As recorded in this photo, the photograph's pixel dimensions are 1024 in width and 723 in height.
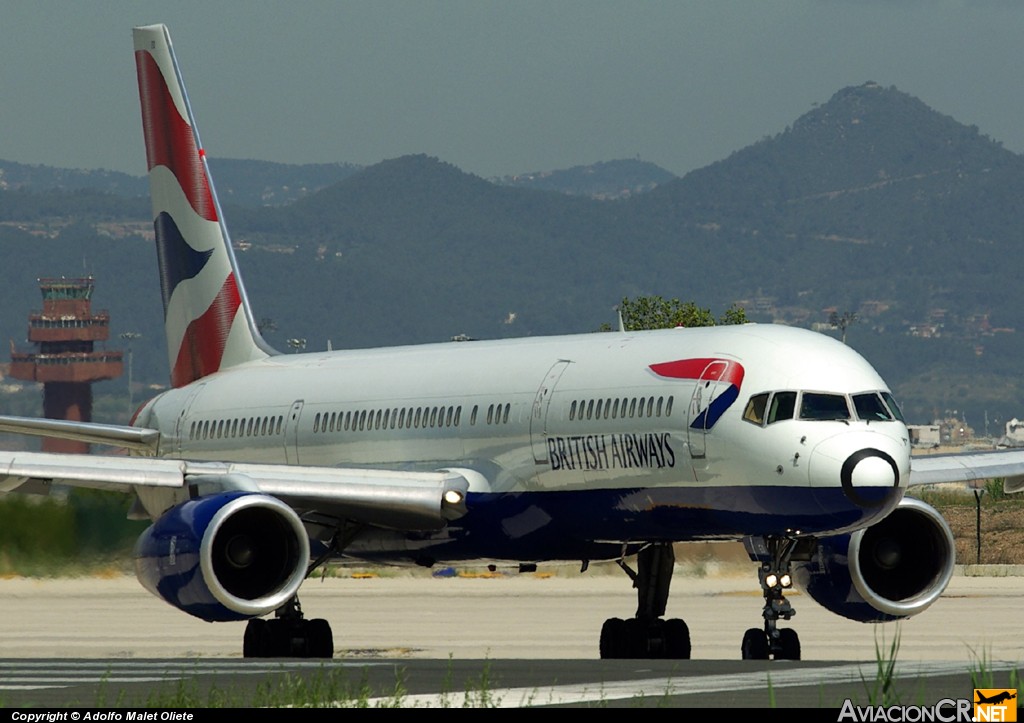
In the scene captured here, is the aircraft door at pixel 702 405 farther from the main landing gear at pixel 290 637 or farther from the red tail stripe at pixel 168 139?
the red tail stripe at pixel 168 139

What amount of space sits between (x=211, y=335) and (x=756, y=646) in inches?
601

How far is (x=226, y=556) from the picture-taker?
88.5ft

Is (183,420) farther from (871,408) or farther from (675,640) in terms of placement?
(871,408)

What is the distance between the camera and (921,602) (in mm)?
27453

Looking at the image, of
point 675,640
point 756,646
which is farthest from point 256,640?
point 756,646

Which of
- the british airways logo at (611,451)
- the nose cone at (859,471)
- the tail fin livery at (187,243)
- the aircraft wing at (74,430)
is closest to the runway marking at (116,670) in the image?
the british airways logo at (611,451)

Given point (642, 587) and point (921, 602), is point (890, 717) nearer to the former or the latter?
point (921, 602)

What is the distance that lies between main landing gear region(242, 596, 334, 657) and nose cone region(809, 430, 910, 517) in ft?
26.5

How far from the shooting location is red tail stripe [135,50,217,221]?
125ft

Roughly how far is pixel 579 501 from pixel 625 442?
1163 mm

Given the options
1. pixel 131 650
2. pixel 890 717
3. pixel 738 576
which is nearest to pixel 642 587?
pixel 131 650

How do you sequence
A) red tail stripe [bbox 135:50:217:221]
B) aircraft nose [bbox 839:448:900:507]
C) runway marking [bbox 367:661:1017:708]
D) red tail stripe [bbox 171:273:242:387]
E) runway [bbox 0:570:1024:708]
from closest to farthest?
runway marking [bbox 367:661:1017:708]
runway [bbox 0:570:1024:708]
aircraft nose [bbox 839:448:900:507]
red tail stripe [bbox 171:273:242:387]
red tail stripe [bbox 135:50:217:221]

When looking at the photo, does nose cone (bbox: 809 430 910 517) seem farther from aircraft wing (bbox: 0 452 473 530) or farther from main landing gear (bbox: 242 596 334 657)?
main landing gear (bbox: 242 596 334 657)

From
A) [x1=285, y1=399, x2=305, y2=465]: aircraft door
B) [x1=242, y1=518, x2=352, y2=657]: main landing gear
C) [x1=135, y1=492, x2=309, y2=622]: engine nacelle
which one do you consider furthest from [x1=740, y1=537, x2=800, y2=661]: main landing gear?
[x1=285, y1=399, x2=305, y2=465]: aircraft door
